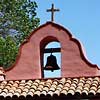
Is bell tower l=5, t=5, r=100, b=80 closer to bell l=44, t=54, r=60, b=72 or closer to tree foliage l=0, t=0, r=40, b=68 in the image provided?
bell l=44, t=54, r=60, b=72

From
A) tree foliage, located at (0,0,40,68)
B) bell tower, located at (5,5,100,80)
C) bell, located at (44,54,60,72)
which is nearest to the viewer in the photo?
bell tower, located at (5,5,100,80)

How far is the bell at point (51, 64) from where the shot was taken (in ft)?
43.7

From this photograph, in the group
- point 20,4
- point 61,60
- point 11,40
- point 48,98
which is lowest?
point 48,98

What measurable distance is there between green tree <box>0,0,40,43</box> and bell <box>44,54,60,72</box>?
8342 millimetres

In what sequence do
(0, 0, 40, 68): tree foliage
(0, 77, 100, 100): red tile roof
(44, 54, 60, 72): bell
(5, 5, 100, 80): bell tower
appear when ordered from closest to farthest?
(0, 77, 100, 100): red tile roof < (5, 5, 100, 80): bell tower < (44, 54, 60, 72): bell < (0, 0, 40, 68): tree foliage

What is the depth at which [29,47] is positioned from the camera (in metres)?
13.5

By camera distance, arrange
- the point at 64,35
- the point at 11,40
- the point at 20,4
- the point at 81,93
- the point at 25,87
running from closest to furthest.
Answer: the point at 81,93
the point at 25,87
the point at 64,35
the point at 11,40
the point at 20,4

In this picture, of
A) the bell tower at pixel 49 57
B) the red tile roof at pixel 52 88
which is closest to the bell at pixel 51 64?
the bell tower at pixel 49 57

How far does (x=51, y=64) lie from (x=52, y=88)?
1.47 m

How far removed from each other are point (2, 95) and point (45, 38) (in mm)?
2339

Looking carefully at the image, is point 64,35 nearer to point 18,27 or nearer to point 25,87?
point 25,87

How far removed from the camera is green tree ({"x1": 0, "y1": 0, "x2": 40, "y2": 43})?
21.8 metres

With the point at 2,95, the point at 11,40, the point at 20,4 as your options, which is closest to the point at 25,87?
the point at 2,95

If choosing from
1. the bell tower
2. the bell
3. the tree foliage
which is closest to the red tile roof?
the bell tower
